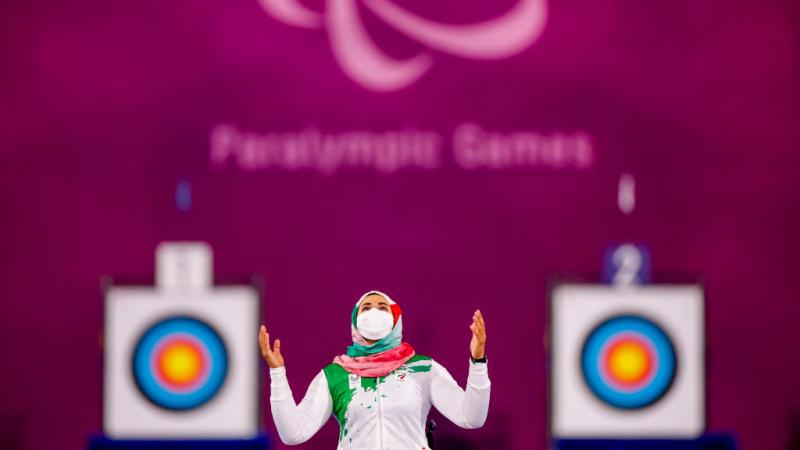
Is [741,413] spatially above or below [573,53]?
below

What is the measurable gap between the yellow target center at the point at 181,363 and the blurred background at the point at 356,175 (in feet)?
1.36

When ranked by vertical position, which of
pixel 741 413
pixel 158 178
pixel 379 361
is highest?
pixel 158 178

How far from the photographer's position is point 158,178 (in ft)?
15.1

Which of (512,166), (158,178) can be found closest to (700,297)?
(512,166)

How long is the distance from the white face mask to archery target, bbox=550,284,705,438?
95cm

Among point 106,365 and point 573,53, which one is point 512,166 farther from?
point 106,365

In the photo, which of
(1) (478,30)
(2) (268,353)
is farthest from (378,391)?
(1) (478,30)

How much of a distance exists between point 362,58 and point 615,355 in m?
1.48

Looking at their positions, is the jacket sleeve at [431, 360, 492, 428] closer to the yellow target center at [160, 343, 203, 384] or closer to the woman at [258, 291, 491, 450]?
the woman at [258, 291, 491, 450]

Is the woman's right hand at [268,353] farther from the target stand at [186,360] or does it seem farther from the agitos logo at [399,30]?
the agitos logo at [399,30]

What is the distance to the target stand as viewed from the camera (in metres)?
4.24

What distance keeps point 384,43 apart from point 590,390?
60.3 inches

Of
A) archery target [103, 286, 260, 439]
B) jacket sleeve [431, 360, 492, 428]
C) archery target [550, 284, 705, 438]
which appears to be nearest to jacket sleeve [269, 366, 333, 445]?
jacket sleeve [431, 360, 492, 428]

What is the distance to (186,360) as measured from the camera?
14.0ft
